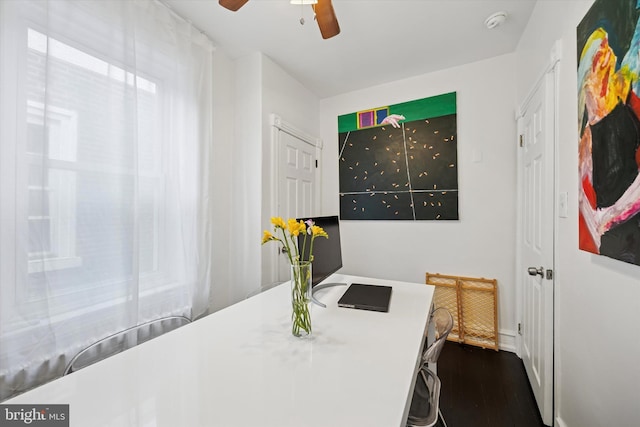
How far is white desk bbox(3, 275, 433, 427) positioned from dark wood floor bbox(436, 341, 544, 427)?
1.04 meters

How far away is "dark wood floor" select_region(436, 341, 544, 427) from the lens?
1.57m

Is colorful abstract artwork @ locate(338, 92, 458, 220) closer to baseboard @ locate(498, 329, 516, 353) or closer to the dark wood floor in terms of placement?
baseboard @ locate(498, 329, 516, 353)

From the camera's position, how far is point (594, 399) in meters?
1.03

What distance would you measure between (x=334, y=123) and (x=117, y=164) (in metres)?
2.34

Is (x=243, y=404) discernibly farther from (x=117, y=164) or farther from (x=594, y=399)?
(x=117, y=164)

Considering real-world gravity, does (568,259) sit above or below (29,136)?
below

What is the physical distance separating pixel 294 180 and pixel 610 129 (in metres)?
2.28

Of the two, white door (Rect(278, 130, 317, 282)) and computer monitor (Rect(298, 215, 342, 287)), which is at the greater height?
white door (Rect(278, 130, 317, 282))

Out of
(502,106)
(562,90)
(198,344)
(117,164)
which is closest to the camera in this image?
(198,344)

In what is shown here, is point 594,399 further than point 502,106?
No

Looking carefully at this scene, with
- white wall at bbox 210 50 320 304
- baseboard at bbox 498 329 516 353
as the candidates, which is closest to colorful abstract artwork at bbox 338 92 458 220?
white wall at bbox 210 50 320 304

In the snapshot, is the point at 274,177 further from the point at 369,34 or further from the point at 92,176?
the point at 369,34

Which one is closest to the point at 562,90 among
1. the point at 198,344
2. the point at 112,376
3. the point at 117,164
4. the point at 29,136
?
the point at 198,344

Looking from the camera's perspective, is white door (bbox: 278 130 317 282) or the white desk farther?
white door (bbox: 278 130 317 282)
